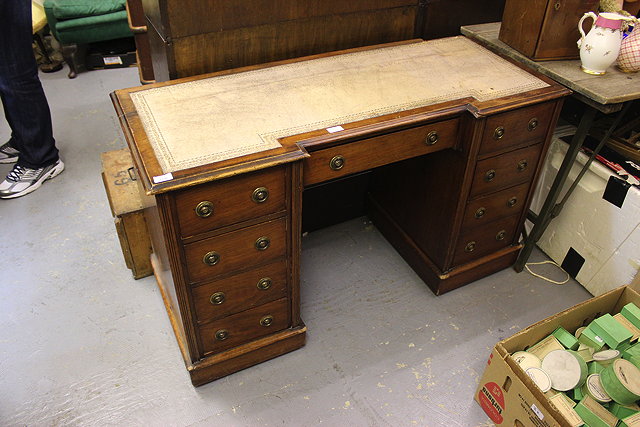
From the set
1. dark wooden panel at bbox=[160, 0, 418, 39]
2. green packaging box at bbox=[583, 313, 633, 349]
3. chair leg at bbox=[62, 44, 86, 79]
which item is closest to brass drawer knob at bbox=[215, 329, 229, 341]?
dark wooden panel at bbox=[160, 0, 418, 39]

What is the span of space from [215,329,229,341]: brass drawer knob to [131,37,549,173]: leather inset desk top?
2.02 feet

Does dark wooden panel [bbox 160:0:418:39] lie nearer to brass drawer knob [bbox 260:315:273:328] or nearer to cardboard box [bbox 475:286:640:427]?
brass drawer knob [bbox 260:315:273:328]

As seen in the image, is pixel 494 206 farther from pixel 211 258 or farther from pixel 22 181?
pixel 22 181

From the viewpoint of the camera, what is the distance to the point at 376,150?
147 centimetres

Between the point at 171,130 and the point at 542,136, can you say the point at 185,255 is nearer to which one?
the point at 171,130

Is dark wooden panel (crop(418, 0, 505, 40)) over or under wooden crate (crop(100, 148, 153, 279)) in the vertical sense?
over

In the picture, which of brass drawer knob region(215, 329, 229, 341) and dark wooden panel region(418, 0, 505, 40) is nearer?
brass drawer knob region(215, 329, 229, 341)

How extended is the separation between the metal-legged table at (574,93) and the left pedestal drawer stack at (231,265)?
1.01 metres

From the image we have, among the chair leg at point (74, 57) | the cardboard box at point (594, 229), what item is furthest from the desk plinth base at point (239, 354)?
the chair leg at point (74, 57)

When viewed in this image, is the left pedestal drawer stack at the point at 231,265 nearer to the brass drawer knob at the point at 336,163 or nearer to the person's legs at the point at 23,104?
the brass drawer knob at the point at 336,163

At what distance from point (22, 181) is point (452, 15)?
7.09 feet

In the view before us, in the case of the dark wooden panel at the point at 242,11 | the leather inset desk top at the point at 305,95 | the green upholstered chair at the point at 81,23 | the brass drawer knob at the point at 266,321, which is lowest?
the brass drawer knob at the point at 266,321

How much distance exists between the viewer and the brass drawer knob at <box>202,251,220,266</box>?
1380mm

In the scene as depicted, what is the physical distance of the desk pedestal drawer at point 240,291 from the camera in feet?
4.86
